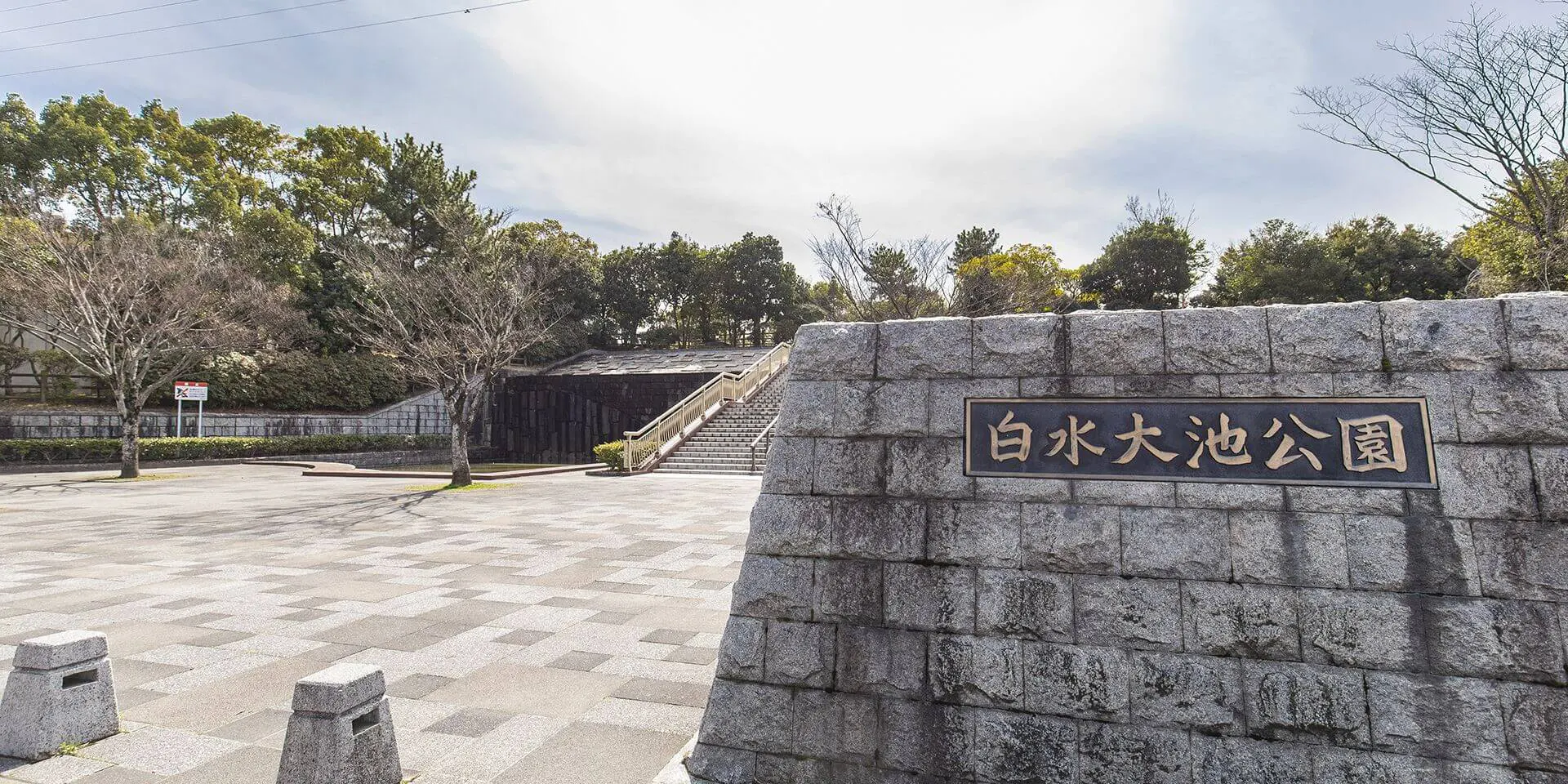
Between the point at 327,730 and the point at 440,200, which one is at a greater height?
the point at 440,200

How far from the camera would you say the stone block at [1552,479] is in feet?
8.40

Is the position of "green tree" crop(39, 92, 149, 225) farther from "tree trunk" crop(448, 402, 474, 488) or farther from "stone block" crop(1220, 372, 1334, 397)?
"stone block" crop(1220, 372, 1334, 397)

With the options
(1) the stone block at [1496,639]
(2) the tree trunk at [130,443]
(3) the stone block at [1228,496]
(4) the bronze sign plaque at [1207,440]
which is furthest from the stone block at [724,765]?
(2) the tree trunk at [130,443]

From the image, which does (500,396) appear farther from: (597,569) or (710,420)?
(597,569)

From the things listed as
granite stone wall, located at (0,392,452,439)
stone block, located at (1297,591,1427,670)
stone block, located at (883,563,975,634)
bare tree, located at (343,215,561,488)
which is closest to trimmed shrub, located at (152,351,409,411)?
granite stone wall, located at (0,392,452,439)

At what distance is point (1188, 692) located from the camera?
273 cm

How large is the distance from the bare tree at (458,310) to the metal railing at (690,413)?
3.90m

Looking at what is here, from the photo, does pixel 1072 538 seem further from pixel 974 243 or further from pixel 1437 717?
pixel 974 243

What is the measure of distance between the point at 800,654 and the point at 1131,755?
4.37ft

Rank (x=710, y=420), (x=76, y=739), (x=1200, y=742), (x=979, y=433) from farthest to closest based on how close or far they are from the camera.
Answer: (x=710, y=420) < (x=76, y=739) < (x=979, y=433) < (x=1200, y=742)

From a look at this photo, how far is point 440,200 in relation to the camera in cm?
2941

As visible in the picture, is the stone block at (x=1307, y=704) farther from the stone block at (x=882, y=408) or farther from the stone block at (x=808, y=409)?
the stone block at (x=808, y=409)

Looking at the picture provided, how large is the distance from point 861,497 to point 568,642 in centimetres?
295

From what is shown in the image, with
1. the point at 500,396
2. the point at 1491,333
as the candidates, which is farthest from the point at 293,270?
the point at 1491,333
